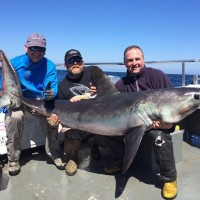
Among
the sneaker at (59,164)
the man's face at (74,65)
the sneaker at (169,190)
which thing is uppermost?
the man's face at (74,65)

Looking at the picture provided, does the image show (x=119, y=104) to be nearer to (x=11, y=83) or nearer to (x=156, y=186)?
(x=156, y=186)

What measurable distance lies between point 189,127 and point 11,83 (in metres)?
3.10

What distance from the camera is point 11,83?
13.3 feet

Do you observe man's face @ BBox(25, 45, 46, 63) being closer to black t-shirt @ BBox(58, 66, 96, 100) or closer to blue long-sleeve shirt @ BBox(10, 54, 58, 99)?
blue long-sleeve shirt @ BBox(10, 54, 58, 99)

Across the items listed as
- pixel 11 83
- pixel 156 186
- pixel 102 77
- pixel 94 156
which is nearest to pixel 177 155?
pixel 156 186

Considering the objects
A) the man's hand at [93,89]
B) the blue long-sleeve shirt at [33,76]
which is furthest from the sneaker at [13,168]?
the man's hand at [93,89]

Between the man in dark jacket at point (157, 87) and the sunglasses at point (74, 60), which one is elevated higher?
the sunglasses at point (74, 60)

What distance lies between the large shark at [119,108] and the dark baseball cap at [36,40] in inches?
18.1

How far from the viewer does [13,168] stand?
3949 millimetres

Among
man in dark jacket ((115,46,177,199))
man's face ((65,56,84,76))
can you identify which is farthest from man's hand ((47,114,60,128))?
man in dark jacket ((115,46,177,199))

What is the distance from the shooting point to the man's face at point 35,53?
4271mm

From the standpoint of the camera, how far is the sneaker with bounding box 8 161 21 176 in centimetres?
392

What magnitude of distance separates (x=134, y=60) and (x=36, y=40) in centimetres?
141

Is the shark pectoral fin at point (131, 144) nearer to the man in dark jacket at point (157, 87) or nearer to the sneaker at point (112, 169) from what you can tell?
the man in dark jacket at point (157, 87)
